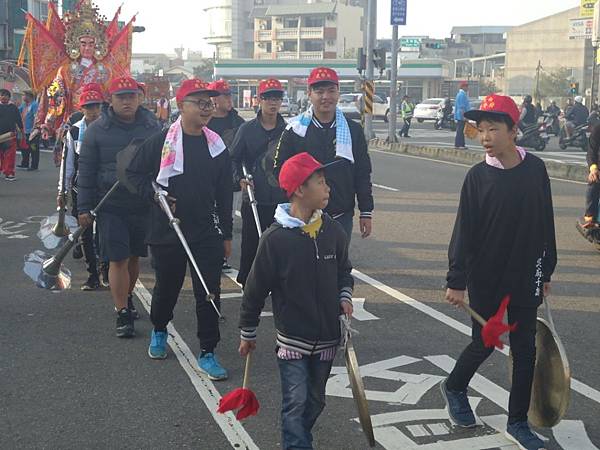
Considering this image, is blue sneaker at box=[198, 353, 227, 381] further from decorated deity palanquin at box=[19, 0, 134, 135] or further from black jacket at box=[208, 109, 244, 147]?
decorated deity palanquin at box=[19, 0, 134, 135]

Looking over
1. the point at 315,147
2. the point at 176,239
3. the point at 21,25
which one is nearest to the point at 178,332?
the point at 176,239

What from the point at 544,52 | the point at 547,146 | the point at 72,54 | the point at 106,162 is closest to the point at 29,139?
the point at 72,54

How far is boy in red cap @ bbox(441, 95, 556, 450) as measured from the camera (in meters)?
4.77

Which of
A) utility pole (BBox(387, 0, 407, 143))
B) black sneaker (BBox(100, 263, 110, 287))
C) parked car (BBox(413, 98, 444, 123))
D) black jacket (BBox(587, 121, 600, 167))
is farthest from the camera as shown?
parked car (BBox(413, 98, 444, 123))

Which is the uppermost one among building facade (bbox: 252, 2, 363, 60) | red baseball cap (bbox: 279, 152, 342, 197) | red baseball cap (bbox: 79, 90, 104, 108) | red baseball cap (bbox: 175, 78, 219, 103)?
building facade (bbox: 252, 2, 363, 60)

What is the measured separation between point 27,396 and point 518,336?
9.87 ft

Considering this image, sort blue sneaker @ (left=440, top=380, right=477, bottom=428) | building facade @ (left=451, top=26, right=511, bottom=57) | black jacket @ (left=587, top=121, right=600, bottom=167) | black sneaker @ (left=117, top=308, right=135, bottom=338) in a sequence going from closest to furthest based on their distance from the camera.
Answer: blue sneaker @ (left=440, top=380, right=477, bottom=428), black sneaker @ (left=117, top=308, right=135, bottom=338), black jacket @ (left=587, top=121, right=600, bottom=167), building facade @ (left=451, top=26, right=511, bottom=57)

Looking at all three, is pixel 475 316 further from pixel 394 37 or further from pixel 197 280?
pixel 394 37

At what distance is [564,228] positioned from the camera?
12.7 metres

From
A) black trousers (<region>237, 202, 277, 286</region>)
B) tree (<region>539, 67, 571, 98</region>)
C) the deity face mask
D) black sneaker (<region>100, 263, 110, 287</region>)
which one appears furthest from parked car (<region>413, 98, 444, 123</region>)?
black trousers (<region>237, 202, 277, 286</region>)

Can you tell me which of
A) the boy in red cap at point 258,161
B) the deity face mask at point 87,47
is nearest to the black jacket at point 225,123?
the boy in red cap at point 258,161

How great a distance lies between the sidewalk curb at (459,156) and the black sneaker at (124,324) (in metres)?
14.3

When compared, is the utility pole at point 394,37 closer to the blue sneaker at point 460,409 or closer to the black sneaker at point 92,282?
the black sneaker at point 92,282

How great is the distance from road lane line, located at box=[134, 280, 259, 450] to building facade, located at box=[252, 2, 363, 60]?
106439mm
